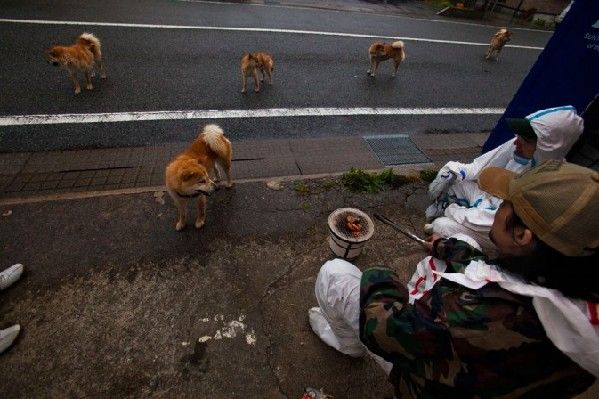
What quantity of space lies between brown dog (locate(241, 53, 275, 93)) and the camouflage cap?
589 cm

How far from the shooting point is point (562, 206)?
4.58 ft

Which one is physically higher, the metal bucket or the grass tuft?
the metal bucket

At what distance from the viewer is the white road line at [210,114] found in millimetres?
5438

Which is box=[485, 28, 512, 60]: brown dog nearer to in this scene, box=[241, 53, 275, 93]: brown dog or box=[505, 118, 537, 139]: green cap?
box=[241, 53, 275, 93]: brown dog

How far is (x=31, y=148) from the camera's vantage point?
495 cm

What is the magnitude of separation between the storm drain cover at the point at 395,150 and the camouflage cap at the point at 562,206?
3.96m

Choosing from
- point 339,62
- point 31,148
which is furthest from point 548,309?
point 339,62

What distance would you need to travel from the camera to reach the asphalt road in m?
5.75

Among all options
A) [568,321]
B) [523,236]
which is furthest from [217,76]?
[568,321]

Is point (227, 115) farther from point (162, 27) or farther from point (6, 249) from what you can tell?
point (162, 27)

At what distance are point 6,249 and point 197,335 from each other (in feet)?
7.58

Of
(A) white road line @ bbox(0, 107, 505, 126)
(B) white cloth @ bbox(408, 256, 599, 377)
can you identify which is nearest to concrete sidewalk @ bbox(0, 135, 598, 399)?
(A) white road line @ bbox(0, 107, 505, 126)

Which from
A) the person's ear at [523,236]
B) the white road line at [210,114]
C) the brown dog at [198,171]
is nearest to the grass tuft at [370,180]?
the brown dog at [198,171]

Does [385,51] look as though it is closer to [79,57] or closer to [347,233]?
[347,233]
